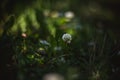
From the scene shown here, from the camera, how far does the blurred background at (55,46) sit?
2.52 meters

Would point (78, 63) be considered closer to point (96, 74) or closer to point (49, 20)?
point (96, 74)

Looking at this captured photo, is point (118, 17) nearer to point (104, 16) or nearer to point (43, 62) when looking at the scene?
point (104, 16)

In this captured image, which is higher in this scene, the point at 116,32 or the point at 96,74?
the point at 116,32

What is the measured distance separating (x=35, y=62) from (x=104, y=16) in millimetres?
1614

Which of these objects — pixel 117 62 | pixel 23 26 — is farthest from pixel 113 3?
pixel 117 62

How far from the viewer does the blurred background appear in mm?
2521

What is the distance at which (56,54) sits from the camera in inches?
111

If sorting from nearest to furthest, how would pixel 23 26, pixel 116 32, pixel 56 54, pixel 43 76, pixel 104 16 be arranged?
pixel 43 76 → pixel 56 54 → pixel 23 26 → pixel 116 32 → pixel 104 16

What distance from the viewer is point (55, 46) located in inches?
113

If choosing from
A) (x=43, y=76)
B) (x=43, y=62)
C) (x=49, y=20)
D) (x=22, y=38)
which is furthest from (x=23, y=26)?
(x=43, y=76)

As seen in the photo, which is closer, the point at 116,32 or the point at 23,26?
the point at 23,26

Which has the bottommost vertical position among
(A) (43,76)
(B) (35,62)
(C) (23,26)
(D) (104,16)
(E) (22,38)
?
(A) (43,76)

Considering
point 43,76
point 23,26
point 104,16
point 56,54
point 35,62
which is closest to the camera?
point 43,76

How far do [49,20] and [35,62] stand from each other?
4.32 feet
